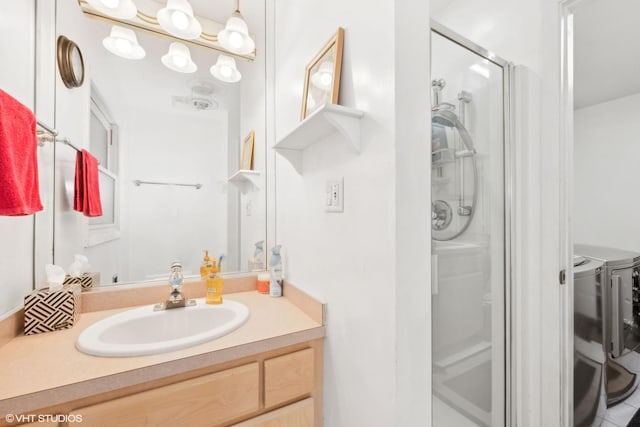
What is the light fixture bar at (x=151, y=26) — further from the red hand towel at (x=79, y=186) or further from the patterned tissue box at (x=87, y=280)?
the patterned tissue box at (x=87, y=280)

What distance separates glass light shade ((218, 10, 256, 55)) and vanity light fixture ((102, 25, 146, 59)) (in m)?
0.39

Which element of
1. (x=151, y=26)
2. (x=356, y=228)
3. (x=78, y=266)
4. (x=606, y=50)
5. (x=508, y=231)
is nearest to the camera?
(x=356, y=228)

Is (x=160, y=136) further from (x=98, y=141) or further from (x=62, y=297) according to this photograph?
(x=62, y=297)

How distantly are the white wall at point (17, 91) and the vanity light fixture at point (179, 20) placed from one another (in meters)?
0.43

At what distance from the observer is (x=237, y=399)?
808 millimetres

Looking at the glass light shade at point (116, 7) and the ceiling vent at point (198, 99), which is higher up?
the glass light shade at point (116, 7)

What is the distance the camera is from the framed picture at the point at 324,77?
0.89 meters

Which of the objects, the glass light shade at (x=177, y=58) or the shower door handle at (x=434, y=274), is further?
the glass light shade at (x=177, y=58)

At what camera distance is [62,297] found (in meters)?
0.93

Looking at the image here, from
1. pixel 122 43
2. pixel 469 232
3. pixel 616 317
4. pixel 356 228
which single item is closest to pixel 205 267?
pixel 356 228

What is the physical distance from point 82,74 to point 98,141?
29 centimetres

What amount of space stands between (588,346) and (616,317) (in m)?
0.46

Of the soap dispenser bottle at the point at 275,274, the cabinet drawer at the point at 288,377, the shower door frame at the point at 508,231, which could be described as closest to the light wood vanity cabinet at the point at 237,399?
the cabinet drawer at the point at 288,377

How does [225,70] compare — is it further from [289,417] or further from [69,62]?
[289,417]
